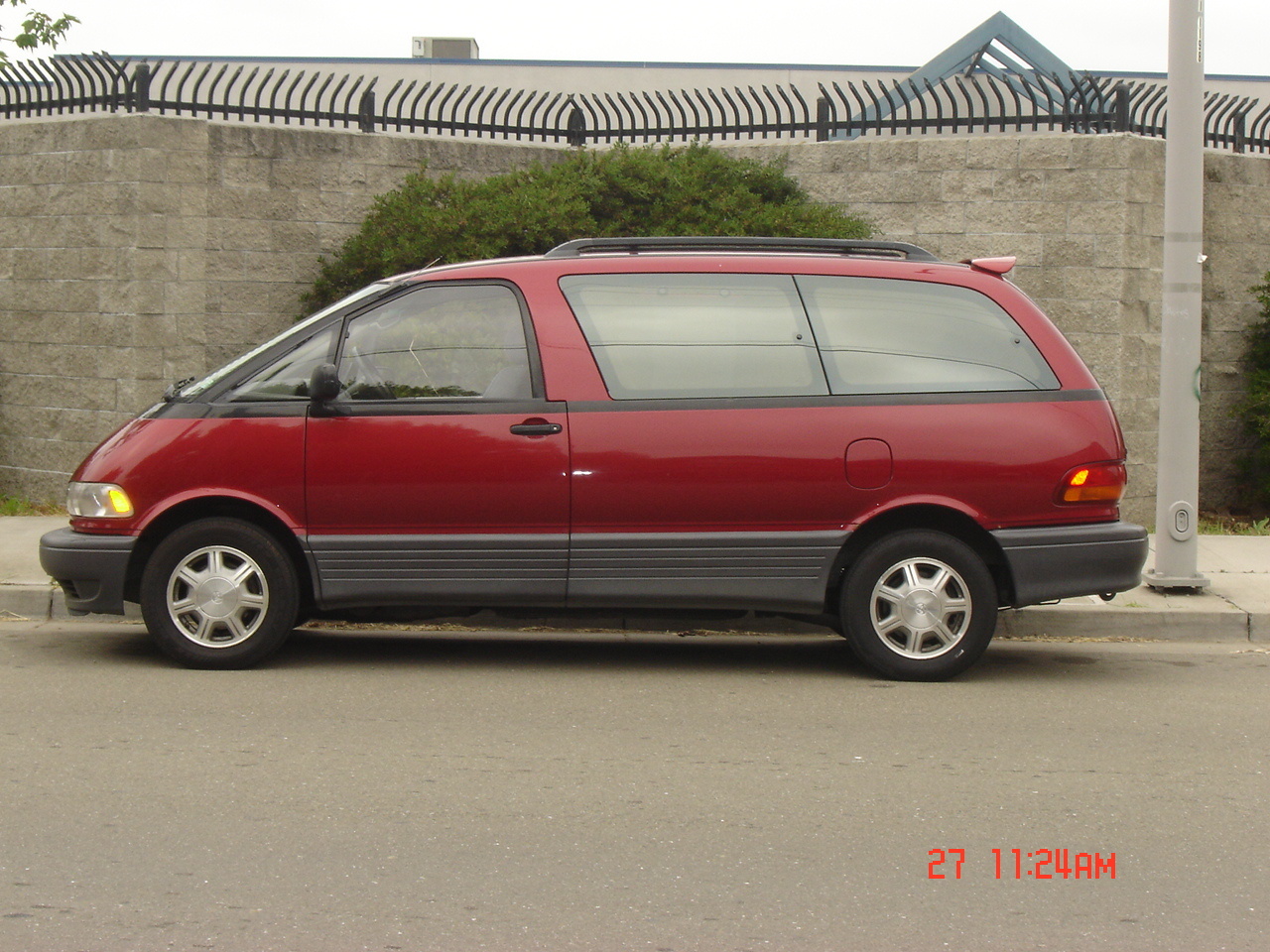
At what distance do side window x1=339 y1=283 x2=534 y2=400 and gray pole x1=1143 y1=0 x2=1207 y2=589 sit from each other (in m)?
3.89

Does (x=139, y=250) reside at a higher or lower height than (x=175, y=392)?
higher

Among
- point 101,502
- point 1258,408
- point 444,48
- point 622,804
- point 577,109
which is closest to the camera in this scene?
point 622,804

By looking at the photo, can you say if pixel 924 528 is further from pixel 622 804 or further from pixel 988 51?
pixel 988 51

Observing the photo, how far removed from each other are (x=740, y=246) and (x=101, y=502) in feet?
10.4

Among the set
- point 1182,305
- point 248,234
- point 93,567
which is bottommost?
point 93,567

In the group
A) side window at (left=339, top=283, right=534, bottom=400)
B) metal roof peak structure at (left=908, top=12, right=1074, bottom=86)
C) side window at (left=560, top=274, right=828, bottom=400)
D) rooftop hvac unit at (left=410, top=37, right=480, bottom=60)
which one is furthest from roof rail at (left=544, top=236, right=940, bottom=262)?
rooftop hvac unit at (left=410, top=37, right=480, bottom=60)

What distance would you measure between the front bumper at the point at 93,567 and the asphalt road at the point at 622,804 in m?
0.32

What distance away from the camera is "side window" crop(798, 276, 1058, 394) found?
255 inches

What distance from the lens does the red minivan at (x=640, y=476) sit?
20.9ft

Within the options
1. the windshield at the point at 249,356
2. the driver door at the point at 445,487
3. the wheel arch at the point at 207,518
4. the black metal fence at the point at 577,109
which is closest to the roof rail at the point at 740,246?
the driver door at the point at 445,487

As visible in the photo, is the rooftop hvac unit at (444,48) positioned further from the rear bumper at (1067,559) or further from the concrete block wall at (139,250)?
the rear bumper at (1067,559)

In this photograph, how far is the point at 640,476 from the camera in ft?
20.9
